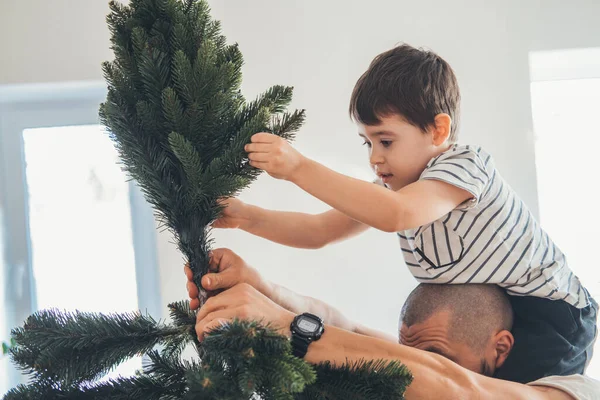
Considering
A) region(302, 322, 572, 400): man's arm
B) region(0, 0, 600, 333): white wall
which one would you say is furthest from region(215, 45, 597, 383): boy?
region(0, 0, 600, 333): white wall

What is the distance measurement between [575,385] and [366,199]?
1.56 ft

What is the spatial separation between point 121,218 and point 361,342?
1.52 meters

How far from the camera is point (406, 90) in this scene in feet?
3.53

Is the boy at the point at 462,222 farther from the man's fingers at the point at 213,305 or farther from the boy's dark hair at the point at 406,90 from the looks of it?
the man's fingers at the point at 213,305

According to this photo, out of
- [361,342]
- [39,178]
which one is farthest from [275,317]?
[39,178]

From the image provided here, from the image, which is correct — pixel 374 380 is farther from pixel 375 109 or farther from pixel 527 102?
pixel 527 102

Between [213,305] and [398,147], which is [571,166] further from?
[213,305]

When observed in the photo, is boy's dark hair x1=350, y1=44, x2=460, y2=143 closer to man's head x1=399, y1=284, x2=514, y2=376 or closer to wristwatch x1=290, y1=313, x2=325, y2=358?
man's head x1=399, y1=284, x2=514, y2=376

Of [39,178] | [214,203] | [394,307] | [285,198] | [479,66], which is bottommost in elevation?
[394,307]

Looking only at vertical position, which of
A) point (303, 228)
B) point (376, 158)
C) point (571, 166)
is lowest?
point (303, 228)

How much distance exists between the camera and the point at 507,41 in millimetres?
1906

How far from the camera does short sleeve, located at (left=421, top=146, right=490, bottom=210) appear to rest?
987 mm

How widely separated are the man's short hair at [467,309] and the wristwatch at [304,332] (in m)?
0.34

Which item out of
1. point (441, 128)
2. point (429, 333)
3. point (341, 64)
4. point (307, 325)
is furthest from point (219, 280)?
point (341, 64)
